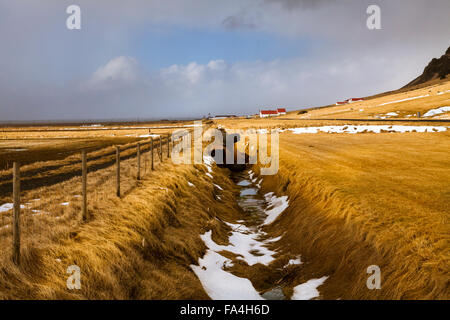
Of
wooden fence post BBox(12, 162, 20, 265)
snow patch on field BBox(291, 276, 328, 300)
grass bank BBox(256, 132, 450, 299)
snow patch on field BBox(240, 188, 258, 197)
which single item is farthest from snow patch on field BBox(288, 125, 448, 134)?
wooden fence post BBox(12, 162, 20, 265)

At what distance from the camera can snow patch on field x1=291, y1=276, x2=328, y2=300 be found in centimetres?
775

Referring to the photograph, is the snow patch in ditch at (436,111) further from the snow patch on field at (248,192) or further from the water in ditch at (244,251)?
the water in ditch at (244,251)

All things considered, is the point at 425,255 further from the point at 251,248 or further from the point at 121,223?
the point at 121,223

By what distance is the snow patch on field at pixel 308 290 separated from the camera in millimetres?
7751

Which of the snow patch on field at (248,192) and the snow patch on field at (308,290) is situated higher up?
the snow patch on field at (248,192)

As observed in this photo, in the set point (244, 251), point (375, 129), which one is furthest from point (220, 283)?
point (375, 129)

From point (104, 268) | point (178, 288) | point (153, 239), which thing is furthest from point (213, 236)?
point (104, 268)

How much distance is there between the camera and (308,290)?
8.08 meters

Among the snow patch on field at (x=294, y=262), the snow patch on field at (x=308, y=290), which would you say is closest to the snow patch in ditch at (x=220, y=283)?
the snow patch on field at (x=308, y=290)

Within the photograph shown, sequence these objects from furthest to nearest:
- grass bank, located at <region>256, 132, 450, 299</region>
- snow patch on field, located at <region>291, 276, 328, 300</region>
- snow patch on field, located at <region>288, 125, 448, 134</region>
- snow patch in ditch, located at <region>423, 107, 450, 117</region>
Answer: snow patch in ditch, located at <region>423, 107, 450, 117</region> → snow patch on field, located at <region>288, 125, 448, 134</region> → snow patch on field, located at <region>291, 276, 328, 300</region> → grass bank, located at <region>256, 132, 450, 299</region>

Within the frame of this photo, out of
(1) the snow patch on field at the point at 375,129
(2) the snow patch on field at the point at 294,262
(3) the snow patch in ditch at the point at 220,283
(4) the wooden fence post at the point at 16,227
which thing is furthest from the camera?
(1) the snow patch on field at the point at 375,129

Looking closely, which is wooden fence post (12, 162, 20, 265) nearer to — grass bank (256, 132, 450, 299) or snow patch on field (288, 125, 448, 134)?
grass bank (256, 132, 450, 299)

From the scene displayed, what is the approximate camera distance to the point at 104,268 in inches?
243

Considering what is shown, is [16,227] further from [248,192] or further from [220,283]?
[248,192]
